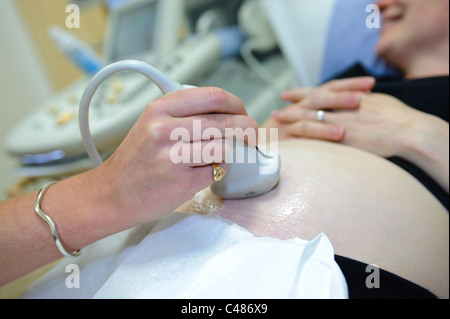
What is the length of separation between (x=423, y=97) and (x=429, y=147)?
0.16 meters

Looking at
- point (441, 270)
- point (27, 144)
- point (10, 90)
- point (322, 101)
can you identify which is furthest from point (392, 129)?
point (10, 90)

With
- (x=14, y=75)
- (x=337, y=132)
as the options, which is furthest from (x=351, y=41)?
(x=14, y=75)

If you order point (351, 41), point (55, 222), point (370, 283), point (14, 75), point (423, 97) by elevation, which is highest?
point (14, 75)

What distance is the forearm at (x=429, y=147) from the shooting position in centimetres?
61

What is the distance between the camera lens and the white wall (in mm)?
1735

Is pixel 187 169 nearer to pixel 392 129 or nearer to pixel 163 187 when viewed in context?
pixel 163 187

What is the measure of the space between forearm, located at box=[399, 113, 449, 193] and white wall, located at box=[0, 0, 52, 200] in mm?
1887

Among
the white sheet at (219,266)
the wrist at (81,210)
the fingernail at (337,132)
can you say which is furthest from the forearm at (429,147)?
the wrist at (81,210)

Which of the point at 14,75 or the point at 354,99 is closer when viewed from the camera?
the point at 354,99

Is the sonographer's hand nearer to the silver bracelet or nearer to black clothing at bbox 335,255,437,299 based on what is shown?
the silver bracelet

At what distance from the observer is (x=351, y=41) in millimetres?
968

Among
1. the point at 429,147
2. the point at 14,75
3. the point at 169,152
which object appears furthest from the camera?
the point at 14,75

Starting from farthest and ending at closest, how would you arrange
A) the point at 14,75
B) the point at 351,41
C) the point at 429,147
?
the point at 14,75 < the point at 351,41 < the point at 429,147

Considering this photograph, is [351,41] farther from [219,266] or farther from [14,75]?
[14,75]
